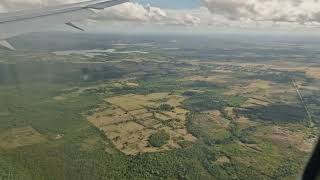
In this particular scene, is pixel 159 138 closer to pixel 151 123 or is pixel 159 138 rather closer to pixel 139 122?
pixel 151 123

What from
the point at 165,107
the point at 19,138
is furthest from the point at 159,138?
the point at 19,138

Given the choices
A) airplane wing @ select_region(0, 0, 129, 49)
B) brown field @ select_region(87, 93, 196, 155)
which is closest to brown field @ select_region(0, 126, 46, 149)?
brown field @ select_region(87, 93, 196, 155)

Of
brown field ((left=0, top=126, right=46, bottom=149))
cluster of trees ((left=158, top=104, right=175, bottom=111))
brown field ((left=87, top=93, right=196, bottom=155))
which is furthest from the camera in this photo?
cluster of trees ((left=158, top=104, right=175, bottom=111))

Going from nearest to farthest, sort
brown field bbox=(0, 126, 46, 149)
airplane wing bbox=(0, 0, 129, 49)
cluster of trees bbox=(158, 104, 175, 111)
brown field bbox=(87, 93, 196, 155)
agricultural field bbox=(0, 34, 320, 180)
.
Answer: airplane wing bbox=(0, 0, 129, 49) < agricultural field bbox=(0, 34, 320, 180) < brown field bbox=(0, 126, 46, 149) < brown field bbox=(87, 93, 196, 155) < cluster of trees bbox=(158, 104, 175, 111)

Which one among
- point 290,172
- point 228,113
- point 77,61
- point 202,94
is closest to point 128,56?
point 77,61

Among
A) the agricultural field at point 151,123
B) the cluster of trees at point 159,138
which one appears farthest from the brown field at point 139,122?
the cluster of trees at point 159,138

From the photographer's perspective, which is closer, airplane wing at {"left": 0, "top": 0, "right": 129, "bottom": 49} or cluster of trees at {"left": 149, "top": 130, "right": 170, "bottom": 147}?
airplane wing at {"left": 0, "top": 0, "right": 129, "bottom": 49}

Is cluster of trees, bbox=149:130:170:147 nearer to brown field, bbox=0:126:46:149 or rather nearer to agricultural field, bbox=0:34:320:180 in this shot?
agricultural field, bbox=0:34:320:180
